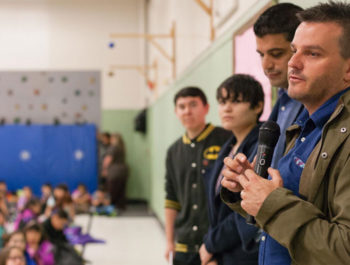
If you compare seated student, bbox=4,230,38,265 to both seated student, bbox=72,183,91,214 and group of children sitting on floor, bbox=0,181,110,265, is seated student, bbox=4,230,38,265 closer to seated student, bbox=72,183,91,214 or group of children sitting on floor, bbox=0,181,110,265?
group of children sitting on floor, bbox=0,181,110,265

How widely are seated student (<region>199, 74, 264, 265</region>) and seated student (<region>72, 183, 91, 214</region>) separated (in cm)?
834

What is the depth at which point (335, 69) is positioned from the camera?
Result: 3.86 feet

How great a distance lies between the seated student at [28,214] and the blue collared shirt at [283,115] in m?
5.72

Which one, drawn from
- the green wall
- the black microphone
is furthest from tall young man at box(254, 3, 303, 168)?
the green wall

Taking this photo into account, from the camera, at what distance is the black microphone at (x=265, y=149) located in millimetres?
1323

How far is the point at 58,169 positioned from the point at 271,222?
11.2 m

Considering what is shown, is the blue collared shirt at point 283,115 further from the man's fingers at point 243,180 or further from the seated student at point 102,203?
the seated student at point 102,203

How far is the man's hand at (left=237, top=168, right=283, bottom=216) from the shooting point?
1.18 m

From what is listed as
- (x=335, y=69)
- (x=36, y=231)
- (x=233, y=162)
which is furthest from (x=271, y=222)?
(x=36, y=231)

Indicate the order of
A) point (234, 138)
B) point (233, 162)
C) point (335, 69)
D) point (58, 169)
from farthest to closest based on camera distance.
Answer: point (58, 169), point (234, 138), point (233, 162), point (335, 69)

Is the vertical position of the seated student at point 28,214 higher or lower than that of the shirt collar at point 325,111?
lower

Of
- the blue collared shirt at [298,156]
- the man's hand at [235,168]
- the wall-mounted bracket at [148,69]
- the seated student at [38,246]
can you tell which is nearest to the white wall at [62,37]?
the wall-mounted bracket at [148,69]

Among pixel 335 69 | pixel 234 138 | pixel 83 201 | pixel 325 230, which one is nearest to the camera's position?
pixel 325 230

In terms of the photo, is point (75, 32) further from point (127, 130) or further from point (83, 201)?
point (83, 201)
